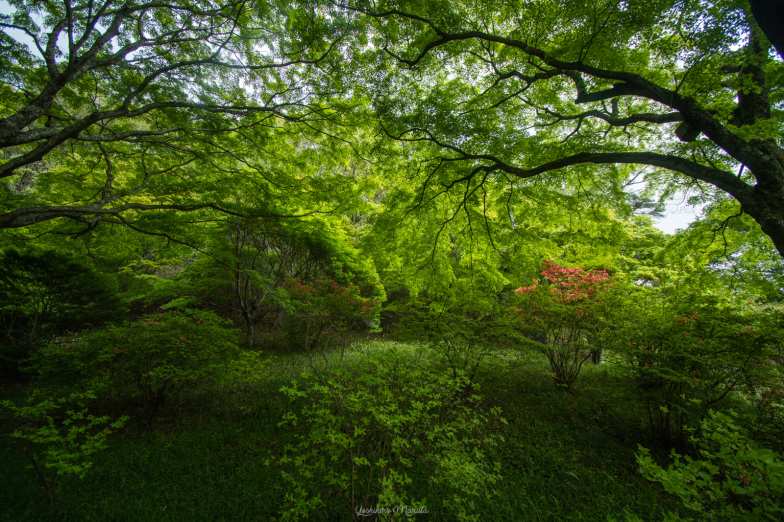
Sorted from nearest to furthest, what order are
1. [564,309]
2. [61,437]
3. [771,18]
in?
1. [771,18]
2. [61,437]
3. [564,309]

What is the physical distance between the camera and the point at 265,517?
2906mm

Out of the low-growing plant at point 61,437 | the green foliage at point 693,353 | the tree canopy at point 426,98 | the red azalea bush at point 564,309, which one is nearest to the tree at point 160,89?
the tree canopy at point 426,98

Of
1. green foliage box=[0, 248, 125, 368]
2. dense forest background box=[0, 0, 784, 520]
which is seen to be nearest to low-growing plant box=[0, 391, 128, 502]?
dense forest background box=[0, 0, 784, 520]

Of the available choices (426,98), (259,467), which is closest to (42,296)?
(259,467)

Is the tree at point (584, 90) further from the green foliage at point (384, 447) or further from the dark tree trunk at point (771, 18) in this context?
the green foliage at point (384, 447)

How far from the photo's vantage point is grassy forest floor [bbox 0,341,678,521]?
9.77 feet

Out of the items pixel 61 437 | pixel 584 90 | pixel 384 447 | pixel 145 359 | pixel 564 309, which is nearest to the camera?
pixel 61 437

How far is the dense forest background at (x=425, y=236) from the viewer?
263cm

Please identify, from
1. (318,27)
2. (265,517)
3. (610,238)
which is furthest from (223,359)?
(610,238)

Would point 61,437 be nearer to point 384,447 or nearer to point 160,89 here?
point 384,447

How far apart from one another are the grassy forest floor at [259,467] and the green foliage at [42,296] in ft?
4.23

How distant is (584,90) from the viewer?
3270 mm

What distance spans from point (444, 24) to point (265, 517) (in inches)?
242

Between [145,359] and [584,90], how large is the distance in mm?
7324
